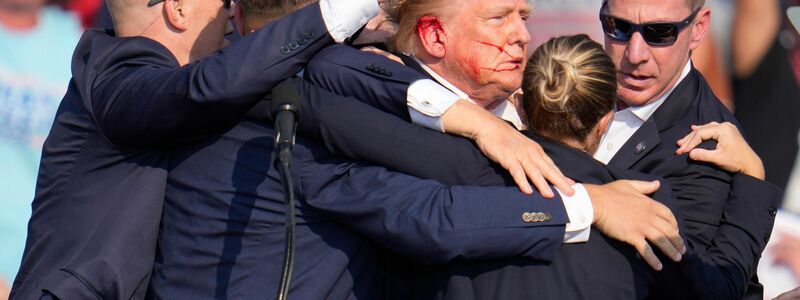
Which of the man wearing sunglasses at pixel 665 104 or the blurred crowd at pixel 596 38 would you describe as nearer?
the man wearing sunglasses at pixel 665 104

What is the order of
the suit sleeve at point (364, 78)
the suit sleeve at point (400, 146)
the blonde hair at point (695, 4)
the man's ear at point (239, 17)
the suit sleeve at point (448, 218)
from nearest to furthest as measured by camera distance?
the suit sleeve at point (448, 218), the suit sleeve at point (400, 146), the suit sleeve at point (364, 78), the man's ear at point (239, 17), the blonde hair at point (695, 4)

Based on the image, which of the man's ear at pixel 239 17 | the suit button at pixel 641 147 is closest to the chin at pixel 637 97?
the suit button at pixel 641 147

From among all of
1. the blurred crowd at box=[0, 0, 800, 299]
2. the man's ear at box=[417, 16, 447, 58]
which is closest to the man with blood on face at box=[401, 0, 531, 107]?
the man's ear at box=[417, 16, 447, 58]

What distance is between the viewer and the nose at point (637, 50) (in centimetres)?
387

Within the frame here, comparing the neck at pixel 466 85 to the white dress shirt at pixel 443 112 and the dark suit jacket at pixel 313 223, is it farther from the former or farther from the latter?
the dark suit jacket at pixel 313 223

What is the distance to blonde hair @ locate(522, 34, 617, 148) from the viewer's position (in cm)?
302

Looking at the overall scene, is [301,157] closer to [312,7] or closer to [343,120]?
[343,120]

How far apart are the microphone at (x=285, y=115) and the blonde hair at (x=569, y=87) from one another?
57 cm

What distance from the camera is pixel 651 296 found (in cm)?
325

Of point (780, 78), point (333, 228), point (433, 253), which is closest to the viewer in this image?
point (433, 253)

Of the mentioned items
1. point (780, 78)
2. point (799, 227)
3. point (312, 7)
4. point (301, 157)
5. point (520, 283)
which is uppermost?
point (312, 7)

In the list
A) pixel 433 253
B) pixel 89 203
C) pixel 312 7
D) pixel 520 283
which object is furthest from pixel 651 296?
pixel 89 203

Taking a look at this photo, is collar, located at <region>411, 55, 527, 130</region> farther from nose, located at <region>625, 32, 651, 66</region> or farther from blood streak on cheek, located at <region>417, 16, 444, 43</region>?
nose, located at <region>625, 32, 651, 66</region>

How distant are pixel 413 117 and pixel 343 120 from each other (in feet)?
0.60
